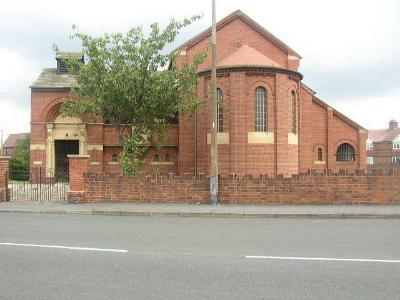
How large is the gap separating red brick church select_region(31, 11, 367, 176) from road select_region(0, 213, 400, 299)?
13948 millimetres

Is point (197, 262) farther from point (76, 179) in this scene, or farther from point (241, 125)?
point (241, 125)

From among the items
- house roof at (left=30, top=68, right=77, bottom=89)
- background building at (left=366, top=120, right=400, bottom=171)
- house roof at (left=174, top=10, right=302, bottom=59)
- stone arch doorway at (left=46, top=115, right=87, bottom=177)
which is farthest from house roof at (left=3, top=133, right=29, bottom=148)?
house roof at (left=174, top=10, right=302, bottom=59)

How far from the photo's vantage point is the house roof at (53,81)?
3569 cm

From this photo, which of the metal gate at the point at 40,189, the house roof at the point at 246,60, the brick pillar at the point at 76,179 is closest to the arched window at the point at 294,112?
the house roof at the point at 246,60

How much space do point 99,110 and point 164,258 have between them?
16565mm

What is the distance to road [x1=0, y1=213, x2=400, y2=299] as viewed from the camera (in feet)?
20.0

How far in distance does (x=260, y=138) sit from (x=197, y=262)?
19.6 m

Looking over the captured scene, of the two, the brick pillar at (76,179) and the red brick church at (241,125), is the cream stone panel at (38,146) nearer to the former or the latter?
the red brick church at (241,125)

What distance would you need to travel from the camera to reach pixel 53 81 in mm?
36594

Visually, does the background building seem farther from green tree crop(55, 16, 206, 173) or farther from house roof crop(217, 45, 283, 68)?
green tree crop(55, 16, 206, 173)

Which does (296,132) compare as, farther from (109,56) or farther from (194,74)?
(109,56)

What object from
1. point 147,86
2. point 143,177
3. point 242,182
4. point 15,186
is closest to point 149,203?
point 143,177

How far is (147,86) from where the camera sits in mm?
22562

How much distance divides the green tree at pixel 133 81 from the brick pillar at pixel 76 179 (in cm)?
260
